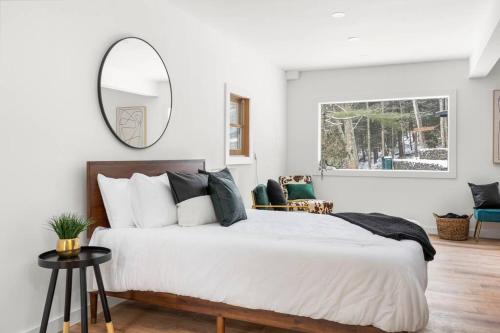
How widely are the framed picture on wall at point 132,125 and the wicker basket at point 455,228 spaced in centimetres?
433

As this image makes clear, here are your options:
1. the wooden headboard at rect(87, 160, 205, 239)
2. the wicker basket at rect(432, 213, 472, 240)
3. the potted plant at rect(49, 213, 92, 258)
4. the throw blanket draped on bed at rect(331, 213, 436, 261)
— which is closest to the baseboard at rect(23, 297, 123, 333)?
the wooden headboard at rect(87, 160, 205, 239)

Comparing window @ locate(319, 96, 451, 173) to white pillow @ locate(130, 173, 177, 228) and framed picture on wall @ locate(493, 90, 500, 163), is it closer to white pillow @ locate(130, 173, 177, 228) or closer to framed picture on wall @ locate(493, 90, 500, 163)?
framed picture on wall @ locate(493, 90, 500, 163)

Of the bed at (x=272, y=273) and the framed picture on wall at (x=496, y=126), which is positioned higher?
the framed picture on wall at (x=496, y=126)

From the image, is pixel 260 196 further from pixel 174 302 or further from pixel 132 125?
pixel 174 302

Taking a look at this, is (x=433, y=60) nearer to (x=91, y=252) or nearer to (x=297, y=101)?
(x=297, y=101)

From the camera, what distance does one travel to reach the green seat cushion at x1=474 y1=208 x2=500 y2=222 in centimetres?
540

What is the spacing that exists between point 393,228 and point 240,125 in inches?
116

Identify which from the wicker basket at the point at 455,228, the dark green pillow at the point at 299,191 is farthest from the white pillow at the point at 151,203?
the wicker basket at the point at 455,228

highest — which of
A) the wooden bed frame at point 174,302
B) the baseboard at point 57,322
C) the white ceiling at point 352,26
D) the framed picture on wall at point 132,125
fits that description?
the white ceiling at point 352,26

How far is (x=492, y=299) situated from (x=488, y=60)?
2.82 metres

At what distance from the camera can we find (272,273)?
2.41 metres

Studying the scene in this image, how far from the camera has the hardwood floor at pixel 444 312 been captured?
282 centimetres

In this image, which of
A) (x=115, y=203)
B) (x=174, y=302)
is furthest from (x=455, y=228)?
(x=115, y=203)

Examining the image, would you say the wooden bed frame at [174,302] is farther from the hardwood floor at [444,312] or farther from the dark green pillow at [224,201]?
the dark green pillow at [224,201]
